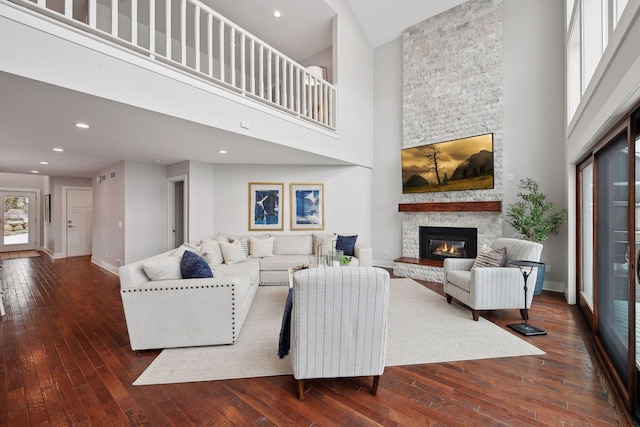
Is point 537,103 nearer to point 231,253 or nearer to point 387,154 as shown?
point 387,154

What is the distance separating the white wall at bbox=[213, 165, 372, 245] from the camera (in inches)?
232

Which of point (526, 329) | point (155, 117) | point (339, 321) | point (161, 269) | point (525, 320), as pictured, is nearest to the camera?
point (339, 321)

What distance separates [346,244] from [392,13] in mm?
4752

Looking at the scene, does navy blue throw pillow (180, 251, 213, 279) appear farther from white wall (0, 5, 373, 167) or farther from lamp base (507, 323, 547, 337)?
lamp base (507, 323, 547, 337)

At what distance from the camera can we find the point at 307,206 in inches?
237

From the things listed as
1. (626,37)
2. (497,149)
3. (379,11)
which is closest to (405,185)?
(497,149)

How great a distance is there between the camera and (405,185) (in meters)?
5.89

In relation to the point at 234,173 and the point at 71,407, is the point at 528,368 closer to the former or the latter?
the point at 71,407

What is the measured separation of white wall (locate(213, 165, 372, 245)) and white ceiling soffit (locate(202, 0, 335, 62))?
9.14ft

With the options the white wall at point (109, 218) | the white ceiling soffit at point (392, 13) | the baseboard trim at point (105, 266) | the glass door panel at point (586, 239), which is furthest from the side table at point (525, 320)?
the baseboard trim at point (105, 266)

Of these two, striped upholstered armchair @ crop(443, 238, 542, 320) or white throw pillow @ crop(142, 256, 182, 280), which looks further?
striped upholstered armchair @ crop(443, 238, 542, 320)

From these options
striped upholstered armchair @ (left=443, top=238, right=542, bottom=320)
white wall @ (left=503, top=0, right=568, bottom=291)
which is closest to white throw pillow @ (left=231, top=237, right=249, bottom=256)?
striped upholstered armchair @ (left=443, top=238, right=542, bottom=320)

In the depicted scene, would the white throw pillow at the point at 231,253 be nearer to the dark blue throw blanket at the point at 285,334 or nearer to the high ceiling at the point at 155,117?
the high ceiling at the point at 155,117

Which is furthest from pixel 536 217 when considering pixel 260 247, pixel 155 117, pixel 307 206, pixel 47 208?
pixel 47 208
